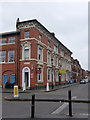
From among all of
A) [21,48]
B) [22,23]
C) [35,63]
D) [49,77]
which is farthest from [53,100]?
[49,77]

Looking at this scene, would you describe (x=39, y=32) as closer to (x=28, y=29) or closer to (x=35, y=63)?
(x=28, y=29)

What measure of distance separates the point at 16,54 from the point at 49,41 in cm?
852

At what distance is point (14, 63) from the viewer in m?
25.5

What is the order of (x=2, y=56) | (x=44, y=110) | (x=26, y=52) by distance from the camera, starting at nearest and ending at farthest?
1. (x=44, y=110)
2. (x=26, y=52)
3. (x=2, y=56)

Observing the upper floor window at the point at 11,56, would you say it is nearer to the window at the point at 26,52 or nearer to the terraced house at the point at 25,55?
the terraced house at the point at 25,55

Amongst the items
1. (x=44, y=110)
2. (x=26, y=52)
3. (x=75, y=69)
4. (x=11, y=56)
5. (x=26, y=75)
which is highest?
(x=26, y=52)

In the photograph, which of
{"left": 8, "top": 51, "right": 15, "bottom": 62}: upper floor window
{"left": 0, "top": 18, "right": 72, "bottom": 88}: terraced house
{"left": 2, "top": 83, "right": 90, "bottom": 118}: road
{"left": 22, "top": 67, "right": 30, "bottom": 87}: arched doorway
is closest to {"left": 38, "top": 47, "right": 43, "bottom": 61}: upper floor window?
{"left": 0, "top": 18, "right": 72, "bottom": 88}: terraced house

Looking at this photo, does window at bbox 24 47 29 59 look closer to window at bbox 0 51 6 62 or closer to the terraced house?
the terraced house

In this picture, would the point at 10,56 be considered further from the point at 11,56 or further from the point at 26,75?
the point at 26,75

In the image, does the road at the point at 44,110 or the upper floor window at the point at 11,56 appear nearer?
the road at the point at 44,110

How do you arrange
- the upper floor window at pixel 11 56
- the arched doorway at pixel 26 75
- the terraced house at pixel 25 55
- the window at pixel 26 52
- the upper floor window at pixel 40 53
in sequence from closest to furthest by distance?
the arched doorway at pixel 26 75 < the terraced house at pixel 25 55 < the window at pixel 26 52 < the upper floor window at pixel 11 56 < the upper floor window at pixel 40 53

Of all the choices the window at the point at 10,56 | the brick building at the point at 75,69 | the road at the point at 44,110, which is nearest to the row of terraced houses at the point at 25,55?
the window at the point at 10,56

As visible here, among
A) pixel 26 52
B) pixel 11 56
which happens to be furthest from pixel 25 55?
pixel 11 56

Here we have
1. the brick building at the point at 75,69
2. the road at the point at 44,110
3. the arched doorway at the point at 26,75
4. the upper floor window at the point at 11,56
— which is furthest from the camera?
the brick building at the point at 75,69
